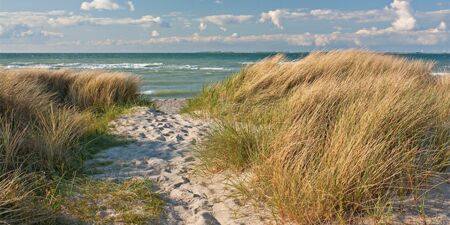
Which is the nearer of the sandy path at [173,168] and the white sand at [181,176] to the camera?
the white sand at [181,176]

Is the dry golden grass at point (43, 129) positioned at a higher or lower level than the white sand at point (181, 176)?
higher

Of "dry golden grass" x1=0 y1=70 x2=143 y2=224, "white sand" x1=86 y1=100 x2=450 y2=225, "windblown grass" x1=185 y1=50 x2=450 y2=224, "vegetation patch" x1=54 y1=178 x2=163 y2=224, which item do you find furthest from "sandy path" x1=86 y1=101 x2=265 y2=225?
"dry golden grass" x1=0 y1=70 x2=143 y2=224

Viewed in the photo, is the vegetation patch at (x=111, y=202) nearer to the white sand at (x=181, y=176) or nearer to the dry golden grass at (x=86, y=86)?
the white sand at (x=181, y=176)

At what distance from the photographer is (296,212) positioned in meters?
2.97

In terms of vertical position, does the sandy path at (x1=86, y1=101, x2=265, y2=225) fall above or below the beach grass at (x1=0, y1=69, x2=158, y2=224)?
below

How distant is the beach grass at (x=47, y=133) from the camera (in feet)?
10.4

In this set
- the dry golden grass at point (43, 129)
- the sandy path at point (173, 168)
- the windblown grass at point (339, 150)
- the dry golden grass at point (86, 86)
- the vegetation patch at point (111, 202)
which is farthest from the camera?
the dry golden grass at point (86, 86)

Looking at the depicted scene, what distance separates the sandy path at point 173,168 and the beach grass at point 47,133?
333mm

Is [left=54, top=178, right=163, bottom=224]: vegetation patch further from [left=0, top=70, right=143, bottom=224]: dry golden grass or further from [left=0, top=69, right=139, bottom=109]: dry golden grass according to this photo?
[left=0, top=69, right=139, bottom=109]: dry golden grass

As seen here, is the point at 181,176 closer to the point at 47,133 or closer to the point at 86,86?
the point at 47,133

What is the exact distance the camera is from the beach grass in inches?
124

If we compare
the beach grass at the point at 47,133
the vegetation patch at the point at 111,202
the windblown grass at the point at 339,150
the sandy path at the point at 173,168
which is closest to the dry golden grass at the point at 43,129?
the beach grass at the point at 47,133

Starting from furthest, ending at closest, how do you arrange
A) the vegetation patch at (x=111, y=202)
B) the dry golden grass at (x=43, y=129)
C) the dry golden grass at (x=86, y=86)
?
the dry golden grass at (x=86, y=86) < the vegetation patch at (x=111, y=202) < the dry golden grass at (x=43, y=129)

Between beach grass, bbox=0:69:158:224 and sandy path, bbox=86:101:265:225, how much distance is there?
1.09 ft
